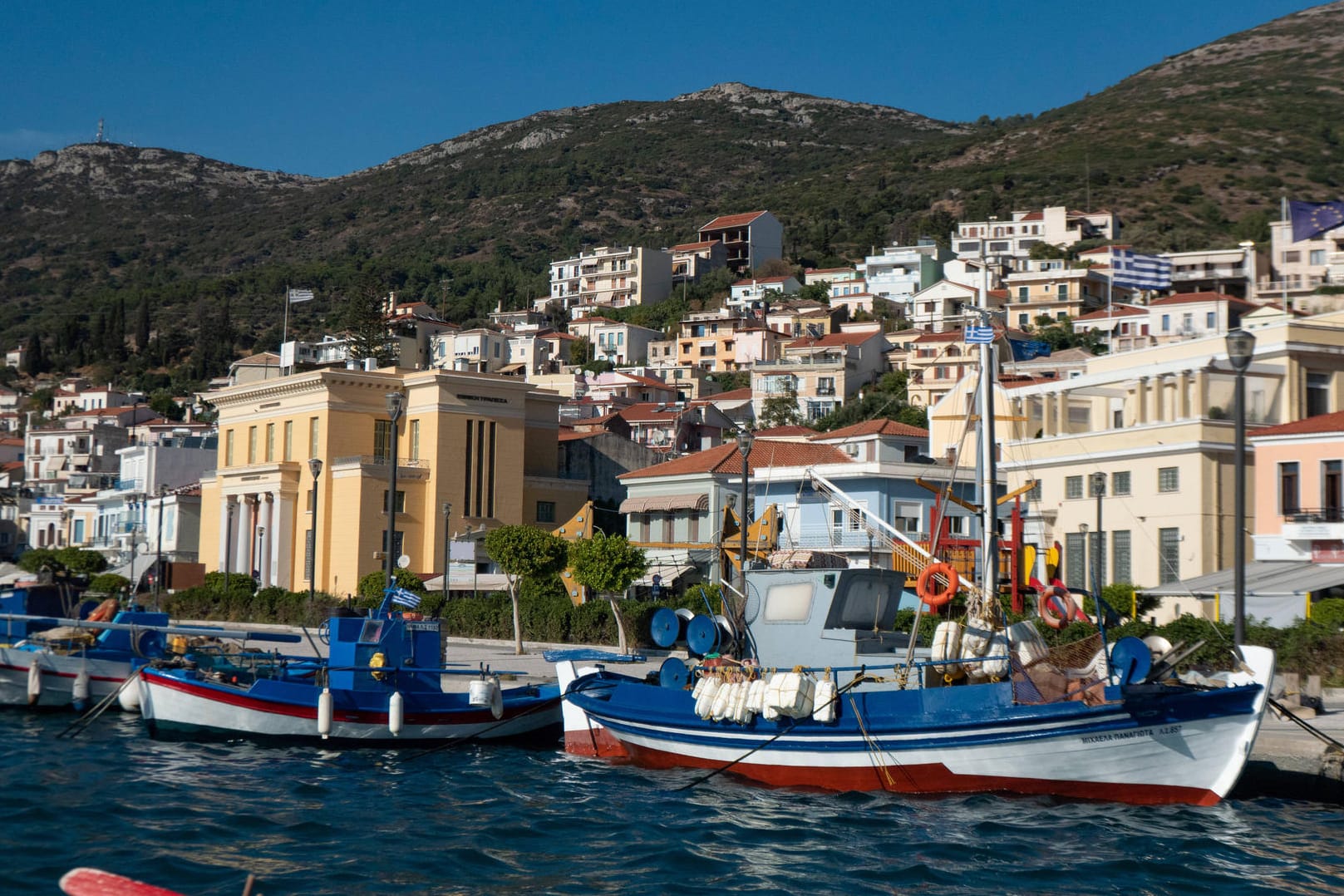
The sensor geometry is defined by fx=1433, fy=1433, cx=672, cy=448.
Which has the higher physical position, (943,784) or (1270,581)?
(1270,581)

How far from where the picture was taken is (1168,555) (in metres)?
40.8

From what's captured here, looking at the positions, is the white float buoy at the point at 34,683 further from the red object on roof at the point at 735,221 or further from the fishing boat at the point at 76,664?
the red object on roof at the point at 735,221

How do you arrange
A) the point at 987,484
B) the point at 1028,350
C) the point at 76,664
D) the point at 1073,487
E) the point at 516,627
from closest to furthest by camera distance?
1. the point at 987,484
2. the point at 76,664
3. the point at 516,627
4. the point at 1073,487
5. the point at 1028,350

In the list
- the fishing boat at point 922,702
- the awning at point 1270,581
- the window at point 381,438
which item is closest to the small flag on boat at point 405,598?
the fishing boat at point 922,702

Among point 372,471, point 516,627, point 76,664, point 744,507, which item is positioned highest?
point 372,471

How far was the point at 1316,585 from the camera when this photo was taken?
106ft

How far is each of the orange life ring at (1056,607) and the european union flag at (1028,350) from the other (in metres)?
62.4

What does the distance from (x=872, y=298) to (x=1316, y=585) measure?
101242mm

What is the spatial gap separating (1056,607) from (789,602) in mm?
4829

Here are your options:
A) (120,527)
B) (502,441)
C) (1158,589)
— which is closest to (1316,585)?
(1158,589)

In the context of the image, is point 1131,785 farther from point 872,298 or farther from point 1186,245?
point 1186,245

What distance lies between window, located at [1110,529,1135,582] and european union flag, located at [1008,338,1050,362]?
44.7 metres

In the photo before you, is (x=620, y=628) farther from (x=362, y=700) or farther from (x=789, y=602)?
(x=789, y=602)

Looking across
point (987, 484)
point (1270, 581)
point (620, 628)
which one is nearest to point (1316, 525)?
point (1270, 581)
